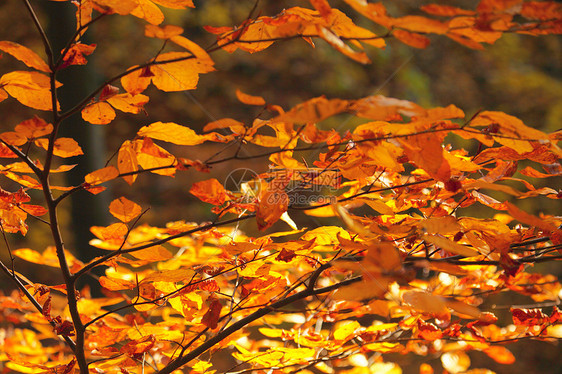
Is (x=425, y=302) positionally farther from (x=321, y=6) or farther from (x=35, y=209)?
(x=35, y=209)

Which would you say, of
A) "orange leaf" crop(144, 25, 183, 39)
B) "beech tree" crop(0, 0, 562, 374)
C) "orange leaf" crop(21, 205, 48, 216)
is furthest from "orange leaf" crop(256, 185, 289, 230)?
"orange leaf" crop(21, 205, 48, 216)

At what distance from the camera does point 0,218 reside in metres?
0.69

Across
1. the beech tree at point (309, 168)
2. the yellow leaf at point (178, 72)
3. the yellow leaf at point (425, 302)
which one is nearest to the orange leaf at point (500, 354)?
the beech tree at point (309, 168)

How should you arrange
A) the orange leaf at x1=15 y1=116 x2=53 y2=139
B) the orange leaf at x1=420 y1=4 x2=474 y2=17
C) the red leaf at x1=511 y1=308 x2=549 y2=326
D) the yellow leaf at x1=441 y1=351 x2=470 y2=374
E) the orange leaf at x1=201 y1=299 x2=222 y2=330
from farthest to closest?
the yellow leaf at x1=441 y1=351 x2=470 y2=374 < the red leaf at x1=511 y1=308 x2=549 y2=326 < the orange leaf at x1=201 y1=299 x2=222 y2=330 < the orange leaf at x1=15 y1=116 x2=53 y2=139 < the orange leaf at x1=420 y1=4 x2=474 y2=17

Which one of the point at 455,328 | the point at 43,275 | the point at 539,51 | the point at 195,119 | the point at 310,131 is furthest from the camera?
the point at 539,51

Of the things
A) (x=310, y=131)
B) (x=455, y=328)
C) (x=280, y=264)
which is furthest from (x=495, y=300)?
(x=310, y=131)

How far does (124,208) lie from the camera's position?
630mm

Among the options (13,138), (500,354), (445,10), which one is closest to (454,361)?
(500,354)

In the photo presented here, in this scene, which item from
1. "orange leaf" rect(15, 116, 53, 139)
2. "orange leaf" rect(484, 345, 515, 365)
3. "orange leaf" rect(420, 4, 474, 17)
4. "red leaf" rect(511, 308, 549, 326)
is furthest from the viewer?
"orange leaf" rect(484, 345, 515, 365)

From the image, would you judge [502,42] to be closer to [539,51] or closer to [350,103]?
[539,51]

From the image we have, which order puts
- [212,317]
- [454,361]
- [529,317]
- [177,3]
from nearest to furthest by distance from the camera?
[177,3]
[212,317]
[529,317]
[454,361]

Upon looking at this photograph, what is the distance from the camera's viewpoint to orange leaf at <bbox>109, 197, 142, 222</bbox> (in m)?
0.62

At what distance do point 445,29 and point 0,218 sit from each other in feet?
2.29

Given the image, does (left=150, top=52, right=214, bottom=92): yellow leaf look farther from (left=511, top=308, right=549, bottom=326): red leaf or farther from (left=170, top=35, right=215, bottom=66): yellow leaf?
(left=511, top=308, right=549, bottom=326): red leaf
